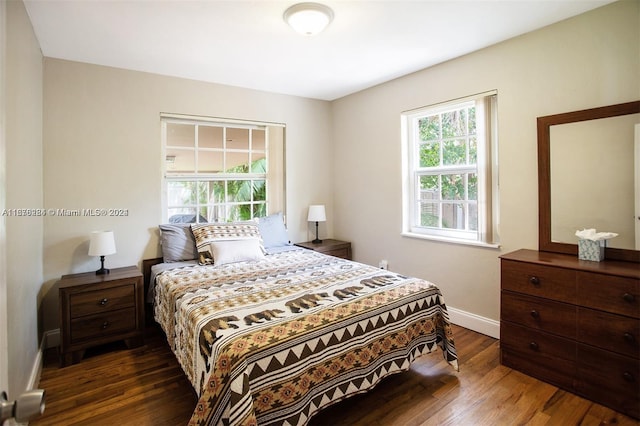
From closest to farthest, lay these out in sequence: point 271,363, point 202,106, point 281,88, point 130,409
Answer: point 271,363 < point 130,409 < point 202,106 < point 281,88

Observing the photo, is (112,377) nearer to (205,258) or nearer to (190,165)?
(205,258)

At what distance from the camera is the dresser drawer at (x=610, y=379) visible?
1.86 metres

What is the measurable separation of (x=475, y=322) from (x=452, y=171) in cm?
143

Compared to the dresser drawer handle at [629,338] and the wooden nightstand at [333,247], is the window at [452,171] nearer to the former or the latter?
the wooden nightstand at [333,247]

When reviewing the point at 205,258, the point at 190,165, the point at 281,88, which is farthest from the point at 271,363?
the point at 281,88

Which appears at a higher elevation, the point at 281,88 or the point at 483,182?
the point at 281,88

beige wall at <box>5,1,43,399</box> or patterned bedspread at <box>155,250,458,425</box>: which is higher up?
beige wall at <box>5,1,43,399</box>

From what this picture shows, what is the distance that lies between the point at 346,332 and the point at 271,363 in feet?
1.57

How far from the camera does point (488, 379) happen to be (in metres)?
2.26

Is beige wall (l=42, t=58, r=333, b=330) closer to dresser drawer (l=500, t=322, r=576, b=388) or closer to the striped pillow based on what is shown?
the striped pillow

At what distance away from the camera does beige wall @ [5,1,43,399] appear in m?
1.75

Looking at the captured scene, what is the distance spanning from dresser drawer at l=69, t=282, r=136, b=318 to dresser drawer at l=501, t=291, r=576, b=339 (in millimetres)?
2968

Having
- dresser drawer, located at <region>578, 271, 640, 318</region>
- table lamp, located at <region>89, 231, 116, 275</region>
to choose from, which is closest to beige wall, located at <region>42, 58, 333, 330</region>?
table lamp, located at <region>89, 231, 116, 275</region>

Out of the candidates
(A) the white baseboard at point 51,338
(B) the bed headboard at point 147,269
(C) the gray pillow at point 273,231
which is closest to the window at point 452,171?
→ (C) the gray pillow at point 273,231
